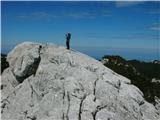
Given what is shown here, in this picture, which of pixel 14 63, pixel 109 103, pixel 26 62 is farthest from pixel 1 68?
pixel 109 103

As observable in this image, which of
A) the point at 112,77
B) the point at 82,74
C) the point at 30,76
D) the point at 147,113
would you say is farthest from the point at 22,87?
the point at 147,113

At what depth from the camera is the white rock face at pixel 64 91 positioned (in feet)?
91.9

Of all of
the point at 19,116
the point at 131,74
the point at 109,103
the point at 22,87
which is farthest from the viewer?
the point at 131,74

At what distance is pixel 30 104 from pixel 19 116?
1.38m

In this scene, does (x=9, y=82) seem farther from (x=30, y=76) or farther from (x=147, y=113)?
(x=147, y=113)

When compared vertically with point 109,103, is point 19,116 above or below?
below

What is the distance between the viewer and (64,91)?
1142 inches

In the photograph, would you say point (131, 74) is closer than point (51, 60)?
No

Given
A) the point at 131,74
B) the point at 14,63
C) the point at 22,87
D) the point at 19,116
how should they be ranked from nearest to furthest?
the point at 19,116, the point at 22,87, the point at 14,63, the point at 131,74

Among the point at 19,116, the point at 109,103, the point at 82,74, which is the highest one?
the point at 82,74

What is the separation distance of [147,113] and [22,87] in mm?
11551

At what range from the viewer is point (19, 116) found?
30266 millimetres

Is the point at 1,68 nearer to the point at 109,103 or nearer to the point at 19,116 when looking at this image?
the point at 19,116

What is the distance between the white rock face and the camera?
91.9 feet
